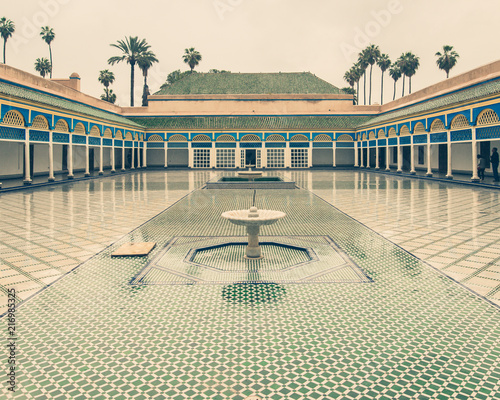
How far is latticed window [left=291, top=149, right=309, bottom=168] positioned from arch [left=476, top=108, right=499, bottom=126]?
2306 cm

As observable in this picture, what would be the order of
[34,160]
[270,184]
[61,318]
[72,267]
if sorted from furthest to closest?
[34,160] < [270,184] < [72,267] < [61,318]

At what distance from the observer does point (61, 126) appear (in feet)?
79.8

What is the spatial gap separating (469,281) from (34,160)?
2803cm

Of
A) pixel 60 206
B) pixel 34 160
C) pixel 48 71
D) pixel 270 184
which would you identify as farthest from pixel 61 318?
pixel 48 71

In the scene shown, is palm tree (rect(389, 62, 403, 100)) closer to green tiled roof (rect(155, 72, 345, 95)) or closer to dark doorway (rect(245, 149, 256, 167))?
green tiled roof (rect(155, 72, 345, 95))

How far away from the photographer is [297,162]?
4203 cm

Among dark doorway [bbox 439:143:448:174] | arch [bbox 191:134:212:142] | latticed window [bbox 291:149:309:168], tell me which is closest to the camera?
dark doorway [bbox 439:143:448:174]

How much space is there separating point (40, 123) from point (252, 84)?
110ft

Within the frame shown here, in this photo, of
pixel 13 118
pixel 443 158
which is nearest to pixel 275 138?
pixel 443 158

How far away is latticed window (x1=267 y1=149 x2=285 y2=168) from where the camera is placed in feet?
138

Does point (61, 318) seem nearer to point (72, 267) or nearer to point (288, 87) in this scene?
point (72, 267)

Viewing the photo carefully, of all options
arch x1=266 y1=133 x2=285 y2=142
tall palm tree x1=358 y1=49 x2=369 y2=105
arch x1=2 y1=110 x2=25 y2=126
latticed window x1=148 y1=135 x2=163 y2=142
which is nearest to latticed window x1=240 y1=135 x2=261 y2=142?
arch x1=266 y1=133 x2=285 y2=142

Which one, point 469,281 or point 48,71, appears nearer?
point 469,281

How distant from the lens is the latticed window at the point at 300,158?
42.0 metres
